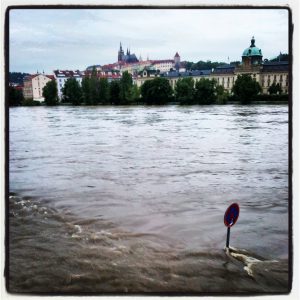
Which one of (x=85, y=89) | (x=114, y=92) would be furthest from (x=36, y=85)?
(x=114, y=92)

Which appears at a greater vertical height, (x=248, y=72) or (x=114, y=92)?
(x=248, y=72)

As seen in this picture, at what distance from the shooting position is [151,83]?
13.4 ft

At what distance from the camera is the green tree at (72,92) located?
391cm

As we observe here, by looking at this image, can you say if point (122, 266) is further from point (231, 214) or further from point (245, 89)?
point (245, 89)

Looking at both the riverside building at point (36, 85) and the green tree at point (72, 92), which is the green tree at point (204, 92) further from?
the riverside building at point (36, 85)

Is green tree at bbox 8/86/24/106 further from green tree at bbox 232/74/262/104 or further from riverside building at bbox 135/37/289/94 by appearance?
green tree at bbox 232/74/262/104

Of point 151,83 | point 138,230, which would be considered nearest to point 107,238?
point 138,230

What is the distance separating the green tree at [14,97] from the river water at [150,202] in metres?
0.09

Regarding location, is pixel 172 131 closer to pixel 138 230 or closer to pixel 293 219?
pixel 138 230

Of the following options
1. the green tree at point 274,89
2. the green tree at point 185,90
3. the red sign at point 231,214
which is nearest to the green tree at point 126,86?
the green tree at point 185,90

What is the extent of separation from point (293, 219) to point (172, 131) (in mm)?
2762

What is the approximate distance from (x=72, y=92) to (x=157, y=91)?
100 centimetres

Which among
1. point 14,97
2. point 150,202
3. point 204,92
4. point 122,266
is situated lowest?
point 122,266

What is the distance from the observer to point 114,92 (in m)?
4.14
